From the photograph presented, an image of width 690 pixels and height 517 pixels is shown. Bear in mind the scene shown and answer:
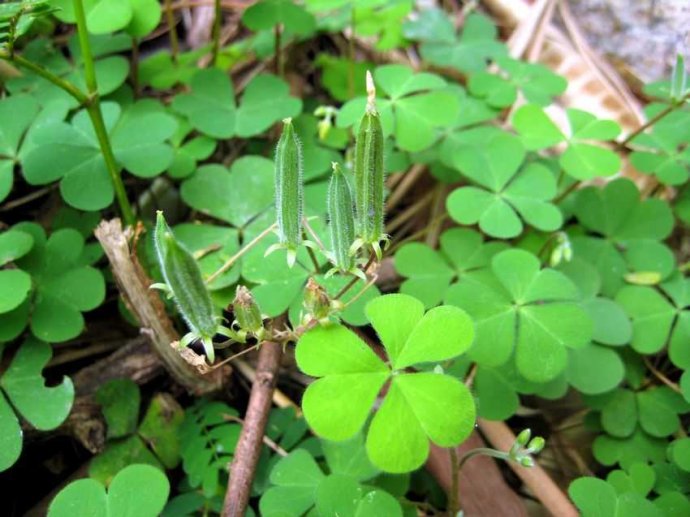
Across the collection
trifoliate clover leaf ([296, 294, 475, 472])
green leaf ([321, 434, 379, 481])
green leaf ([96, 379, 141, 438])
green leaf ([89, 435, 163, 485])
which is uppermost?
trifoliate clover leaf ([296, 294, 475, 472])

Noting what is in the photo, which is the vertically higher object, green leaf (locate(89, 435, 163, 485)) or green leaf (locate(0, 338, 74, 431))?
green leaf (locate(0, 338, 74, 431))

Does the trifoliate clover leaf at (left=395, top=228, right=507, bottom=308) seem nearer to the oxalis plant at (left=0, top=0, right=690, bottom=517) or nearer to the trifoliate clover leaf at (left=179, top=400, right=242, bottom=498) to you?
the oxalis plant at (left=0, top=0, right=690, bottom=517)

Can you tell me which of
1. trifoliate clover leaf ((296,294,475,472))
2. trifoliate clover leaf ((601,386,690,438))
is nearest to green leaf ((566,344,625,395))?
trifoliate clover leaf ((601,386,690,438))

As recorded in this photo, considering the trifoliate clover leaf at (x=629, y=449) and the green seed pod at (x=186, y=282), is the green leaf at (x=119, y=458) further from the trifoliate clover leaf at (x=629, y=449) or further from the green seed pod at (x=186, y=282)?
the trifoliate clover leaf at (x=629, y=449)

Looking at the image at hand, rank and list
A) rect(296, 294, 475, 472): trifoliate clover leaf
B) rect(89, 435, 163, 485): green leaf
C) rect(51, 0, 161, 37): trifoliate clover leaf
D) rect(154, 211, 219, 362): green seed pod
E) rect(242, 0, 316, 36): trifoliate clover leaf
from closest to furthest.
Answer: rect(154, 211, 219, 362): green seed pod, rect(296, 294, 475, 472): trifoliate clover leaf, rect(89, 435, 163, 485): green leaf, rect(51, 0, 161, 37): trifoliate clover leaf, rect(242, 0, 316, 36): trifoliate clover leaf

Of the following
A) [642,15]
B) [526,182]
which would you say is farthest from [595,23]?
[526,182]

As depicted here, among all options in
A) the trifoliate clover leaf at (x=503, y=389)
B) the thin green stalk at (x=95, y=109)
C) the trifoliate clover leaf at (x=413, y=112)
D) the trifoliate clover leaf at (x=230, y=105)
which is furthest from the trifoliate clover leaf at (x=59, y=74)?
the trifoliate clover leaf at (x=503, y=389)

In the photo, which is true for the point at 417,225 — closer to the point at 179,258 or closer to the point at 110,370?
the point at 110,370
